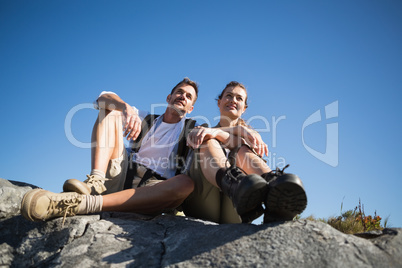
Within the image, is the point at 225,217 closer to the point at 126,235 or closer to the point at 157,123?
the point at 126,235

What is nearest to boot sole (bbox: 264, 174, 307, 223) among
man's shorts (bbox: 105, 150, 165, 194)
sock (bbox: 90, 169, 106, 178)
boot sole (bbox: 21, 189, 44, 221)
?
man's shorts (bbox: 105, 150, 165, 194)

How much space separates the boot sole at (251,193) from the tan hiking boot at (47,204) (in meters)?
1.59

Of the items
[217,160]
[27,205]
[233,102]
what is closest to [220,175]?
[217,160]

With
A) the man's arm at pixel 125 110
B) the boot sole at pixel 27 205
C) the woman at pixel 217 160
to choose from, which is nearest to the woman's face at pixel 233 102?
the woman at pixel 217 160

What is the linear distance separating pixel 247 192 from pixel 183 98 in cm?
260

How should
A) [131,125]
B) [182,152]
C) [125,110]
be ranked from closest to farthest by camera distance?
[131,125]
[125,110]
[182,152]

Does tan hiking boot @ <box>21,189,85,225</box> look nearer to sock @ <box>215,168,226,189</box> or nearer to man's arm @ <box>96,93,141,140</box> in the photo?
man's arm @ <box>96,93,141,140</box>

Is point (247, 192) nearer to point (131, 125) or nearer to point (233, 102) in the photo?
point (131, 125)

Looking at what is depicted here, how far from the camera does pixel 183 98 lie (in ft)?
14.3

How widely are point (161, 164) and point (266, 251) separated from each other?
202cm

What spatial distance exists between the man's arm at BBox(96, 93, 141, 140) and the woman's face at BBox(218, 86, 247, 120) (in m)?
1.32

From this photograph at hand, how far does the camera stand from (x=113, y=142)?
11.1 ft

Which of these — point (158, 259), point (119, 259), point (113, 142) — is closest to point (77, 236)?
point (119, 259)

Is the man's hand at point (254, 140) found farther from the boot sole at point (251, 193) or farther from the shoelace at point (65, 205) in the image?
the shoelace at point (65, 205)
